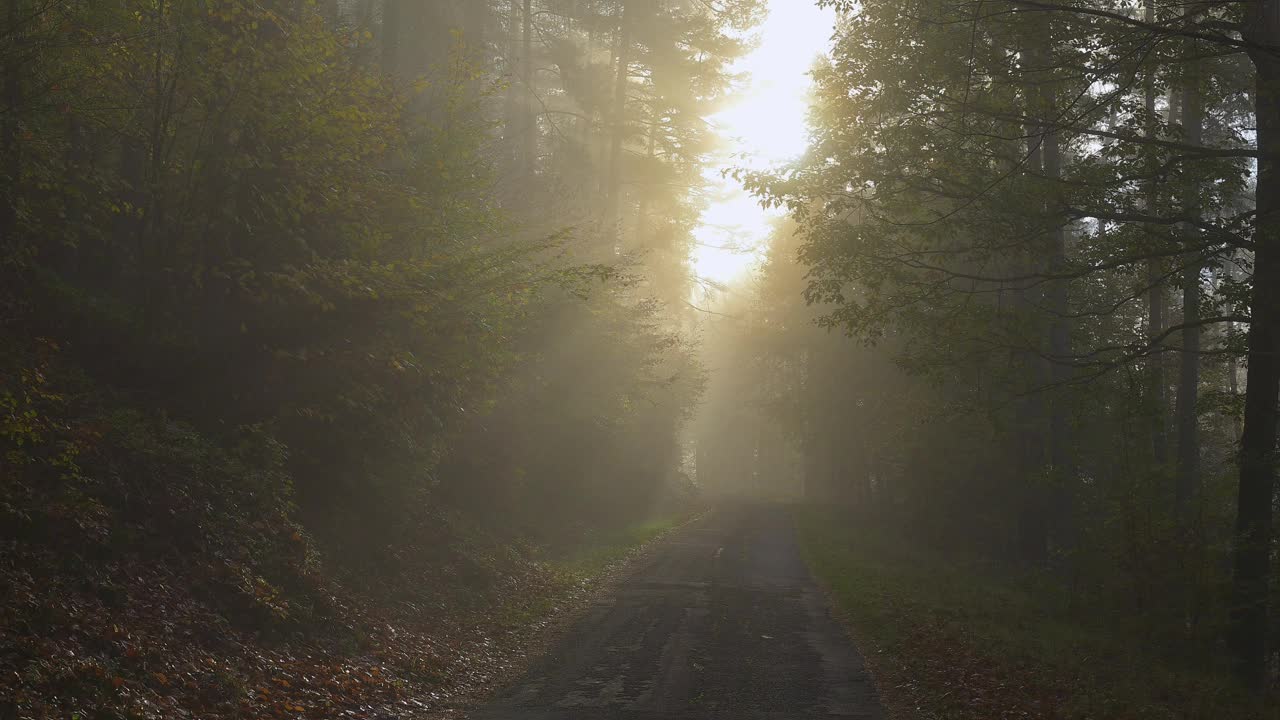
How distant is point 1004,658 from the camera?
38.2 ft

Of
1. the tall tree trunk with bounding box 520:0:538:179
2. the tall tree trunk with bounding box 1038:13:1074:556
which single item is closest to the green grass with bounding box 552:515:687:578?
the tall tree trunk with bounding box 1038:13:1074:556

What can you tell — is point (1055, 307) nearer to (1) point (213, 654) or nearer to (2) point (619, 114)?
(1) point (213, 654)

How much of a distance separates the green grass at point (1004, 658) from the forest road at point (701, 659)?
23.2 inches

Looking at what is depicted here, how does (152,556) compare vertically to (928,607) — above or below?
above

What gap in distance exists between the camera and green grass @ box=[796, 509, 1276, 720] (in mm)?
9633

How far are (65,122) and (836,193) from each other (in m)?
10.8

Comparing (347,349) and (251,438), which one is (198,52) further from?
(251,438)

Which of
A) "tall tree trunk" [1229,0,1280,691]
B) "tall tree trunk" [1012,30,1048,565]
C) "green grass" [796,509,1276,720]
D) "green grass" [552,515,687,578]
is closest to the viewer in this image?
"green grass" [796,509,1276,720]

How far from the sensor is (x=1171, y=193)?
1271 cm

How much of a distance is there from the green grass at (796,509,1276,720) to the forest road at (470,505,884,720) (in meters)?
0.59

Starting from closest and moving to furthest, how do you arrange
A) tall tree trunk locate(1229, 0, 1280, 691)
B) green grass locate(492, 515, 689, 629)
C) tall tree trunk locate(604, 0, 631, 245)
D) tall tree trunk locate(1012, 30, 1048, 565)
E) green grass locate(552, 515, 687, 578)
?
tall tree trunk locate(1229, 0, 1280, 691)
green grass locate(492, 515, 689, 629)
tall tree trunk locate(1012, 30, 1048, 565)
green grass locate(552, 515, 687, 578)
tall tree trunk locate(604, 0, 631, 245)

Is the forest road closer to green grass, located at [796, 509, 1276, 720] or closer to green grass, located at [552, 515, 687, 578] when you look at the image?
green grass, located at [796, 509, 1276, 720]

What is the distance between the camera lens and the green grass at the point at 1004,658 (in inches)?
379

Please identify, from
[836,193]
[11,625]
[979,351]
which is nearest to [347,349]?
[11,625]
